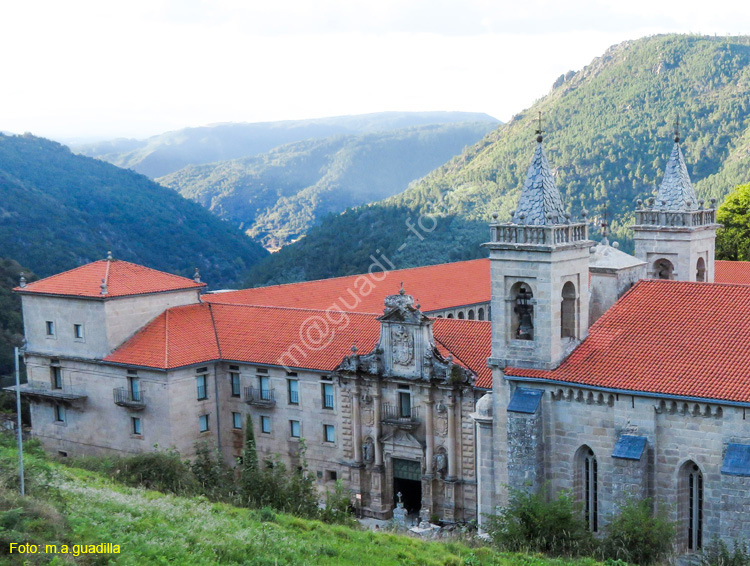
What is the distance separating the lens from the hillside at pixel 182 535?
18.8 metres

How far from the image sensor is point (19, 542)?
17500 millimetres

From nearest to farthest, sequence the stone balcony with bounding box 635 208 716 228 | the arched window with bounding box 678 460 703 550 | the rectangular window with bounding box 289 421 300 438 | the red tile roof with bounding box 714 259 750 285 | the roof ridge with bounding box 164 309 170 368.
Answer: the arched window with bounding box 678 460 703 550 → the stone balcony with bounding box 635 208 716 228 → the roof ridge with bounding box 164 309 170 368 → the rectangular window with bounding box 289 421 300 438 → the red tile roof with bounding box 714 259 750 285

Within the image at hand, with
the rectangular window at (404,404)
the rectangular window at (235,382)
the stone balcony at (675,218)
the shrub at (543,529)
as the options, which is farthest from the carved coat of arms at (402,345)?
the stone balcony at (675,218)

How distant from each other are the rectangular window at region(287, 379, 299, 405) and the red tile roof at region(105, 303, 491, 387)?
2.95ft

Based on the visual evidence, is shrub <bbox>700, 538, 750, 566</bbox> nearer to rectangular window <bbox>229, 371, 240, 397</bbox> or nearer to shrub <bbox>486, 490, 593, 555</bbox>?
shrub <bbox>486, 490, 593, 555</bbox>

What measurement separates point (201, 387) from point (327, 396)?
613cm

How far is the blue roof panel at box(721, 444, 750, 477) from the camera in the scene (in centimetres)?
2467

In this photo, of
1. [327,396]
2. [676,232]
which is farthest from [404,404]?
[676,232]

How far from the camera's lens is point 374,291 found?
5272cm

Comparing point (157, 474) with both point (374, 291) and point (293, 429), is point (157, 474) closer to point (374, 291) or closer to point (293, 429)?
point (293, 429)

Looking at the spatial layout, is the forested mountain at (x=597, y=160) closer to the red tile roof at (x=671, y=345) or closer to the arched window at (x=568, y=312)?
the red tile roof at (x=671, y=345)

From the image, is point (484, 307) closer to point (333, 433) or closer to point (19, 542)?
point (333, 433)


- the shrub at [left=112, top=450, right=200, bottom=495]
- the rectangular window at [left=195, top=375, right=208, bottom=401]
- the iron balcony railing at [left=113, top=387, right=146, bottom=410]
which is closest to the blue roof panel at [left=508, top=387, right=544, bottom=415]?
the shrub at [left=112, top=450, right=200, bottom=495]

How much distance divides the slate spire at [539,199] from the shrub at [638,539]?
9128 mm
